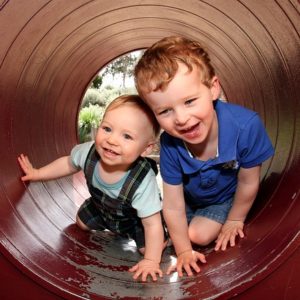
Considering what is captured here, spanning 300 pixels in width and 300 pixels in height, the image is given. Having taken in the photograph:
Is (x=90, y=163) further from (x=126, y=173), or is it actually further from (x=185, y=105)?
(x=185, y=105)

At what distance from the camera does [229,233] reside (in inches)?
76.9

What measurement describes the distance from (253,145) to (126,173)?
0.57 metres

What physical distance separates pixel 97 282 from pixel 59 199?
41.3 inches

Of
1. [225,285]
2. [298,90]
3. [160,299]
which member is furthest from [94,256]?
[298,90]

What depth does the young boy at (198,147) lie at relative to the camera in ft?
5.31

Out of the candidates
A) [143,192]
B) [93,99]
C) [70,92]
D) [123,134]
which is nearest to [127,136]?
[123,134]

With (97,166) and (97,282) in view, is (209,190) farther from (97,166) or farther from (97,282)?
(97,282)

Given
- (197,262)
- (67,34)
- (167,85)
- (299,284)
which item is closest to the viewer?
(299,284)

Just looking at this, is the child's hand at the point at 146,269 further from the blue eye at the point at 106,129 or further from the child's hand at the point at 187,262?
the blue eye at the point at 106,129

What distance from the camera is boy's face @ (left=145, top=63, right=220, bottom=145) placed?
1586 mm

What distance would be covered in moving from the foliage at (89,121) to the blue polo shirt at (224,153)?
449cm

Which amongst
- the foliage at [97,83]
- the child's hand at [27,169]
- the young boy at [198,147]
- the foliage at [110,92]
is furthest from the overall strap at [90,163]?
the foliage at [97,83]

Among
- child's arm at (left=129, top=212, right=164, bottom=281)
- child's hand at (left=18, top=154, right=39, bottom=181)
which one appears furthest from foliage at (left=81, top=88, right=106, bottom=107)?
child's arm at (left=129, top=212, right=164, bottom=281)

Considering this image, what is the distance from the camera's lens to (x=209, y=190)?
2080 millimetres
